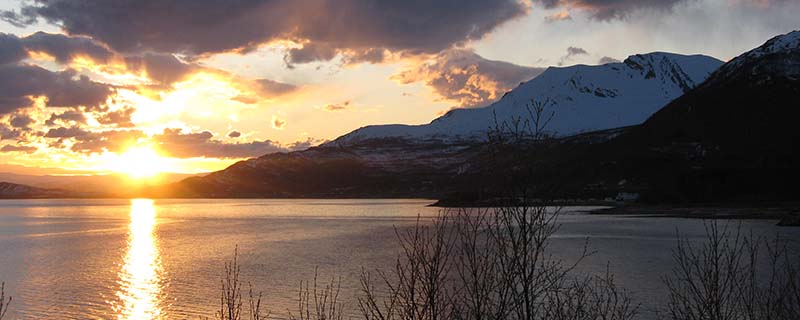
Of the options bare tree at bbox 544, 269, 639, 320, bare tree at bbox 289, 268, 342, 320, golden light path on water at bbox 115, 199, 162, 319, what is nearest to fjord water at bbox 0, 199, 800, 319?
golden light path on water at bbox 115, 199, 162, 319

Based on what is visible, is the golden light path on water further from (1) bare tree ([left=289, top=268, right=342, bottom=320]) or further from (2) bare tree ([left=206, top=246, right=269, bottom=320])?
(1) bare tree ([left=289, top=268, right=342, bottom=320])

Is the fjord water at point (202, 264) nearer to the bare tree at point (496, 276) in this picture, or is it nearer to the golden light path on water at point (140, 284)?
the golden light path on water at point (140, 284)

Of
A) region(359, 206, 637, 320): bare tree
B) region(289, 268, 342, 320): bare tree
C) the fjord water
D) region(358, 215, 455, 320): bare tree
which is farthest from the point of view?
the fjord water

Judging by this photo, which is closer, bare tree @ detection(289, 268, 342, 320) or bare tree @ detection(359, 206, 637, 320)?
bare tree @ detection(359, 206, 637, 320)

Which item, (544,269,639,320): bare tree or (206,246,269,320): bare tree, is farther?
(206,246,269,320): bare tree

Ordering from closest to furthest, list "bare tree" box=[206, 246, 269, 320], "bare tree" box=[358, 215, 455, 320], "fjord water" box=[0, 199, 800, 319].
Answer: "bare tree" box=[358, 215, 455, 320] < "bare tree" box=[206, 246, 269, 320] < "fjord water" box=[0, 199, 800, 319]

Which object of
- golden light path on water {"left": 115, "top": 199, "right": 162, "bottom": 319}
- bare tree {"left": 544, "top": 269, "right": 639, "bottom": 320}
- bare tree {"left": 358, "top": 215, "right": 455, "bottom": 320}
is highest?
bare tree {"left": 358, "top": 215, "right": 455, "bottom": 320}

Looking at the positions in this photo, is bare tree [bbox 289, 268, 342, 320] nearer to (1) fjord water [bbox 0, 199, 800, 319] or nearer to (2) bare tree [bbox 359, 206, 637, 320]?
(1) fjord water [bbox 0, 199, 800, 319]

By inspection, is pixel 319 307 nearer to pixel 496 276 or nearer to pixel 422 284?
pixel 422 284

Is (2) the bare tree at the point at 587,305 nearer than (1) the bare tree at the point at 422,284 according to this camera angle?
No

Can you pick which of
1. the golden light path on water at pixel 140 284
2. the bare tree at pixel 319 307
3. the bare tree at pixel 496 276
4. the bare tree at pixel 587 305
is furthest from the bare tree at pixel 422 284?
the golden light path on water at pixel 140 284

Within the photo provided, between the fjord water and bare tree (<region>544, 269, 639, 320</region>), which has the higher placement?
bare tree (<region>544, 269, 639, 320</region>)

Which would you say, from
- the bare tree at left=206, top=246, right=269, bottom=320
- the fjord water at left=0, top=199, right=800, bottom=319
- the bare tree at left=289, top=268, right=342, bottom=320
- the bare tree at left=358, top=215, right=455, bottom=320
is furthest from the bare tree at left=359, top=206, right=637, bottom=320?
the fjord water at left=0, top=199, right=800, bottom=319

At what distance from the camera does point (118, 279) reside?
43719 millimetres
